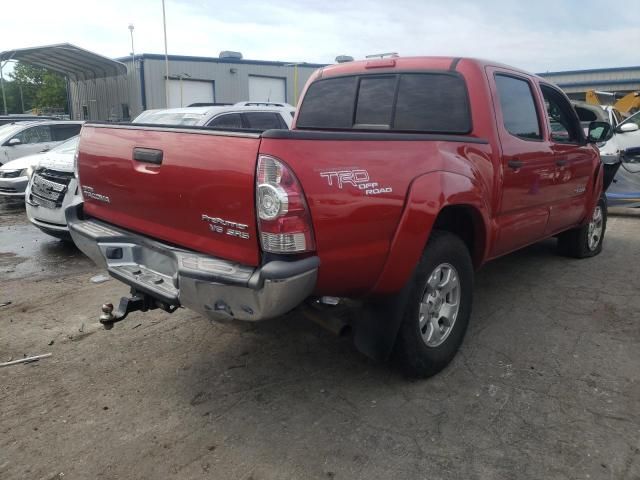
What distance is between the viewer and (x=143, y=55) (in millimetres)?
23047

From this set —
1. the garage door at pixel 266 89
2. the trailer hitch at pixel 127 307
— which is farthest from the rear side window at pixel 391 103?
the garage door at pixel 266 89

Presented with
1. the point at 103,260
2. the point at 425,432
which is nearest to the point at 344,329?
the point at 425,432

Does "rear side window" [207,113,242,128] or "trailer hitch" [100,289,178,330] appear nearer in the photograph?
"trailer hitch" [100,289,178,330]

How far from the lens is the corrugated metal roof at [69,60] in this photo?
19.6m

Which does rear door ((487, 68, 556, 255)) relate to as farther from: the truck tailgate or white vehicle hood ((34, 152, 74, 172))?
white vehicle hood ((34, 152, 74, 172))

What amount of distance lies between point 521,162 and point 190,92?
918 inches

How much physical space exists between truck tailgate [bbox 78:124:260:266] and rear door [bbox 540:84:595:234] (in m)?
3.11

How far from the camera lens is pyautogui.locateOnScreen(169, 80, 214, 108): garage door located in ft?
79.3

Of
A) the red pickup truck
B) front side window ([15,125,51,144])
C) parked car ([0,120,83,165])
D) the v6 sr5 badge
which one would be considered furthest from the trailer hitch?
front side window ([15,125,51,144])

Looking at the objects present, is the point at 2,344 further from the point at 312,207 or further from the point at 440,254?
the point at 440,254

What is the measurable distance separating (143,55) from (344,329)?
908 inches

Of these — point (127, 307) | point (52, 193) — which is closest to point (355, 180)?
point (127, 307)

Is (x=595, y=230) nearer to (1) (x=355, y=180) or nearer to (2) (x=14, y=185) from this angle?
(1) (x=355, y=180)

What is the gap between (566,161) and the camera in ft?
15.6
